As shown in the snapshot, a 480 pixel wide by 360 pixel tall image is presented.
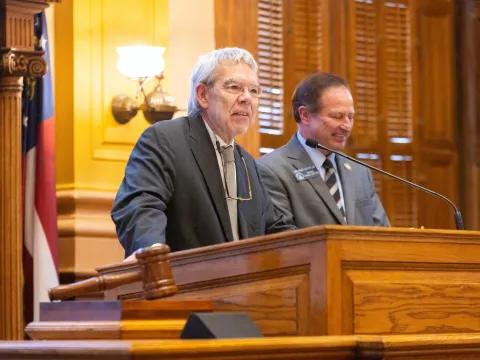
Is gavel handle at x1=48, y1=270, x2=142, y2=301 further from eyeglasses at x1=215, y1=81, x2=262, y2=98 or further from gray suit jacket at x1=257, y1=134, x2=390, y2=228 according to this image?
gray suit jacket at x1=257, y1=134, x2=390, y2=228

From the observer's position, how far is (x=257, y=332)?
2145mm

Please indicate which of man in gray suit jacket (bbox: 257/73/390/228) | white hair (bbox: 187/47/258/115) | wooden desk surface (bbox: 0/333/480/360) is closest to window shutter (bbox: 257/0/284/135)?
man in gray suit jacket (bbox: 257/73/390/228)

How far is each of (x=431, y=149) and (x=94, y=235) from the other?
9.19 feet

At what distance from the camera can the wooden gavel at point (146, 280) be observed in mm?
2264

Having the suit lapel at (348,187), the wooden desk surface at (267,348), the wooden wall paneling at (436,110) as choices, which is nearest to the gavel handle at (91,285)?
the wooden desk surface at (267,348)

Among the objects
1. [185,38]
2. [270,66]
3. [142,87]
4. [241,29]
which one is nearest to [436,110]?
[270,66]

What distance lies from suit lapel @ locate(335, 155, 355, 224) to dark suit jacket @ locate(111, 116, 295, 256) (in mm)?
842

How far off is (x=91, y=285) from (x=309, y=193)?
6.29 feet

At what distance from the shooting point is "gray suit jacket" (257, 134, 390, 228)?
4.04 meters

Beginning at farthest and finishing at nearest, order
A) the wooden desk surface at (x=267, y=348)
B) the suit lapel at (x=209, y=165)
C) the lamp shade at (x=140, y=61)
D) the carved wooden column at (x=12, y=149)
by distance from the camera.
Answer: the lamp shade at (x=140, y=61)
the carved wooden column at (x=12, y=149)
the suit lapel at (x=209, y=165)
the wooden desk surface at (x=267, y=348)

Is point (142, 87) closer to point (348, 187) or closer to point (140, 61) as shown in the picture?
point (140, 61)

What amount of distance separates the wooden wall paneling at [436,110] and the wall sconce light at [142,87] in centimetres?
227

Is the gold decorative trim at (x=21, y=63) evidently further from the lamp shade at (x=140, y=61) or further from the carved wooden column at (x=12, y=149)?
the lamp shade at (x=140, y=61)

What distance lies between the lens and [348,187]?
4223 mm
